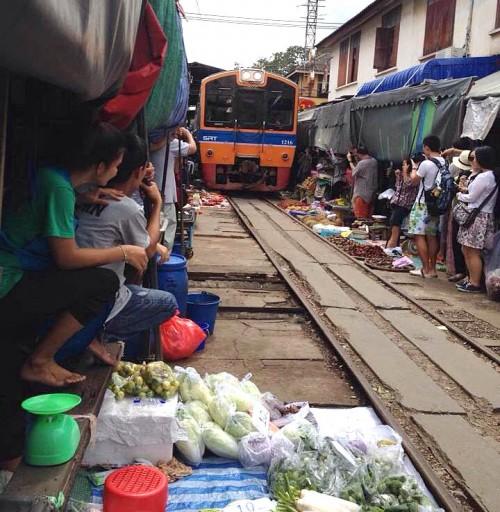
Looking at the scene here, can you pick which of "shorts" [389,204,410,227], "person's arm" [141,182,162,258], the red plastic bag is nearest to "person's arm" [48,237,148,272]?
"person's arm" [141,182,162,258]

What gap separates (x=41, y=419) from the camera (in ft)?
7.42

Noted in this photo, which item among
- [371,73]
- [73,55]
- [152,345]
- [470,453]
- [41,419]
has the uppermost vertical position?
[371,73]

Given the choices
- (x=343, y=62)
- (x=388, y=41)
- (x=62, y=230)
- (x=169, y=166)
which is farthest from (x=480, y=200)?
(x=343, y=62)

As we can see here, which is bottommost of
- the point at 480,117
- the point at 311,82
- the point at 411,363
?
the point at 411,363

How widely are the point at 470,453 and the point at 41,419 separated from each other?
2.79m

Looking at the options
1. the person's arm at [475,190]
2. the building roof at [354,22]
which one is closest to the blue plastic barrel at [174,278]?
the person's arm at [475,190]

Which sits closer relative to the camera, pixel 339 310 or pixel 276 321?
pixel 276 321

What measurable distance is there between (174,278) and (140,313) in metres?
1.53

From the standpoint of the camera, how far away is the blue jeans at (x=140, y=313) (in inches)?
135

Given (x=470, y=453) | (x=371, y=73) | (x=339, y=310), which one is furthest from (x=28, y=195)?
(x=371, y=73)

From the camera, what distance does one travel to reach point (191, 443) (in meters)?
3.32

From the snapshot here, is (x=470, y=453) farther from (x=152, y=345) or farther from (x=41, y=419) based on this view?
(x=41, y=419)

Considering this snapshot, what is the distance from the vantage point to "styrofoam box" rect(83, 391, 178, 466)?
314 cm

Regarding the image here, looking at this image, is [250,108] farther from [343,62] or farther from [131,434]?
[131,434]
